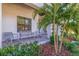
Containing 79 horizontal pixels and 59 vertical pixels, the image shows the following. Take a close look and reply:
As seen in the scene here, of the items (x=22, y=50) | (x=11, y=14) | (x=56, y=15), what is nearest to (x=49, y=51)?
(x=22, y=50)

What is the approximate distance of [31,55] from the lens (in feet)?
15.2

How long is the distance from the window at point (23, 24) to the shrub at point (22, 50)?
0.85 ft

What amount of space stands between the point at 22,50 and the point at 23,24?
415 mm

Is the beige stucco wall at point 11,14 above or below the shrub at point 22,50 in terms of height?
above

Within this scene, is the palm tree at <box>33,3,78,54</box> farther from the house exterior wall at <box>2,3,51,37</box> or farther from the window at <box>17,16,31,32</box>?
the window at <box>17,16,31,32</box>

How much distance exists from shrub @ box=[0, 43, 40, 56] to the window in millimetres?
258

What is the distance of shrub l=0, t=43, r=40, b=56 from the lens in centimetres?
460

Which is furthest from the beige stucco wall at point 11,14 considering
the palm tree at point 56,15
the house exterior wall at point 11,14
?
the palm tree at point 56,15

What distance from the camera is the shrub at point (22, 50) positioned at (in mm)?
4602

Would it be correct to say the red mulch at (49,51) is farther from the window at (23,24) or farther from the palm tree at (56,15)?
the window at (23,24)

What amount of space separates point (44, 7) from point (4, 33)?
73cm

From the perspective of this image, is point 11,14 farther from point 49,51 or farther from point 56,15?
point 49,51

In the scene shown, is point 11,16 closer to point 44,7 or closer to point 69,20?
point 44,7

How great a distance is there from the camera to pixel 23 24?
15.5ft
